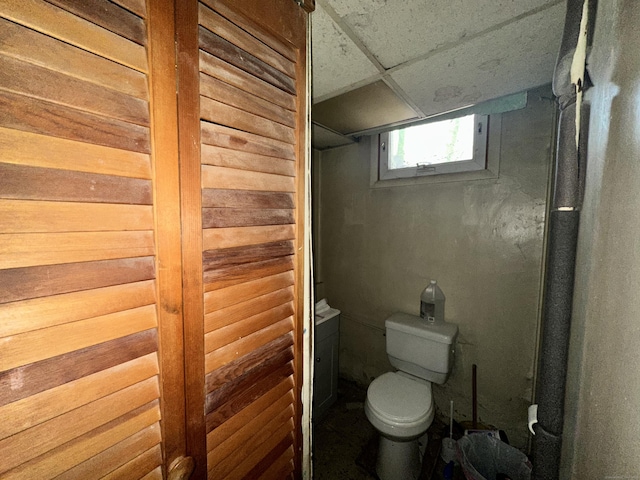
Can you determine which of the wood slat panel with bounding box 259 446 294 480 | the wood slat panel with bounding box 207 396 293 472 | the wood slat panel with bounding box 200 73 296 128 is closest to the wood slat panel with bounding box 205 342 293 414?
the wood slat panel with bounding box 207 396 293 472

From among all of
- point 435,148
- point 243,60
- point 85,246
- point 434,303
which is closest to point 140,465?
point 85,246

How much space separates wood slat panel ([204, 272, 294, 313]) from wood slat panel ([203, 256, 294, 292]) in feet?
0.05

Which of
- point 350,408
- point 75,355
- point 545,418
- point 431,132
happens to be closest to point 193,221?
point 75,355

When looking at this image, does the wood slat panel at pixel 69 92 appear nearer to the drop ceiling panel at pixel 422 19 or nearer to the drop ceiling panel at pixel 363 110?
the drop ceiling panel at pixel 422 19

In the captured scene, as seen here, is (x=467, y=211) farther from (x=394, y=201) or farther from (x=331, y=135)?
(x=331, y=135)

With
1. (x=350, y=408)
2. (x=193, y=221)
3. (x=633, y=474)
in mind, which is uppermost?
(x=193, y=221)

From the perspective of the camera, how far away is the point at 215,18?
68 cm

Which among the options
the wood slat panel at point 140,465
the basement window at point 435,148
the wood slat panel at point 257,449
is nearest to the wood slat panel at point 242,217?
the wood slat panel at point 140,465

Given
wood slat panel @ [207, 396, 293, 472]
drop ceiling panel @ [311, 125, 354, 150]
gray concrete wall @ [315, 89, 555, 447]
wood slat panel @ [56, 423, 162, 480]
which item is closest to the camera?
wood slat panel @ [56, 423, 162, 480]

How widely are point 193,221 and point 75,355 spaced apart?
362 millimetres

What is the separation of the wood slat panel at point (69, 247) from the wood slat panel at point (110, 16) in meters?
0.43

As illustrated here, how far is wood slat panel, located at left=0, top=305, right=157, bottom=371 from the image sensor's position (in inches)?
17.8

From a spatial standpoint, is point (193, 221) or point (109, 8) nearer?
point (109, 8)

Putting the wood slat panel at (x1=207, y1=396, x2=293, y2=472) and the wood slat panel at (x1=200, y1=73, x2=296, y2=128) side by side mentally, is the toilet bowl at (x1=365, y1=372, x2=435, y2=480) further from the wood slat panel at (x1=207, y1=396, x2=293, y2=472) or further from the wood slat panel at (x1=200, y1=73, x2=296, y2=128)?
the wood slat panel at (x1=200, y1=73, x2=296, y2=128)
